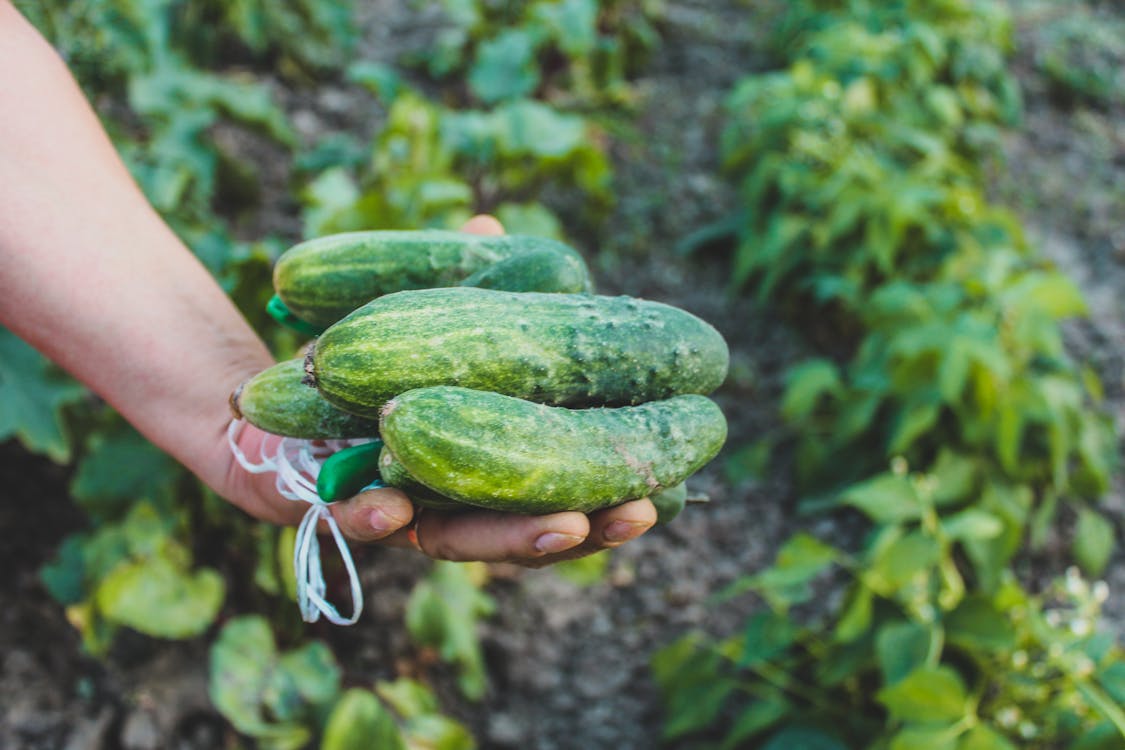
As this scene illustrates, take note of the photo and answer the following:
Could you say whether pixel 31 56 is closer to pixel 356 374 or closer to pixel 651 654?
pixel 356 374

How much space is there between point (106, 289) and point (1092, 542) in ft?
11.3

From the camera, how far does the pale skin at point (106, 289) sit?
1908mm

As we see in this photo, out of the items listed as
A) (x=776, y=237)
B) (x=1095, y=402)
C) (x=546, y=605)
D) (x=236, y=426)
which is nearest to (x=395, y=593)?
(x=546, y=605)

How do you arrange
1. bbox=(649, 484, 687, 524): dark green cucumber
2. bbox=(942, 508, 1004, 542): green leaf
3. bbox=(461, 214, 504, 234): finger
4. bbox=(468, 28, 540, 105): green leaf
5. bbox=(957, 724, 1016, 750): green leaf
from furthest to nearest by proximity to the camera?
1. bbox=(468, 28, 540, 105): green leaf
2. bbox=(942, 508, 1004, 542): green leaf
3. bbox=(461, 214, 504, 234): finger
4. bbox=(957, 724, 1016, 750): green leaf
5. bbox=(649, 484, 687, 524): dark green cucumber

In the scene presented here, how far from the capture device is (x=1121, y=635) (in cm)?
342

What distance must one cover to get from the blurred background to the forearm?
25.8 inches

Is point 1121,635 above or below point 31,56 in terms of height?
below

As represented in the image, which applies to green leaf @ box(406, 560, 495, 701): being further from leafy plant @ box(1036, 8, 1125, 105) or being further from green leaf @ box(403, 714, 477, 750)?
leafy plant @ box(1036, 8, 1125, 105)

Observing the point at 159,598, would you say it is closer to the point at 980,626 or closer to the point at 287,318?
the point at 287,318

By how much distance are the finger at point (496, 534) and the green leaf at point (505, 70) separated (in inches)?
148

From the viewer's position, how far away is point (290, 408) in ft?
5.59

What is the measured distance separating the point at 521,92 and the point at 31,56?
3.33 metres

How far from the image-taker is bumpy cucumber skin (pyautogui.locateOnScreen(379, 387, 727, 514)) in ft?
4.91

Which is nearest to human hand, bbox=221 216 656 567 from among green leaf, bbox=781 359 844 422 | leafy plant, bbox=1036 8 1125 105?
green leaf, bbox=781 359 844 422
